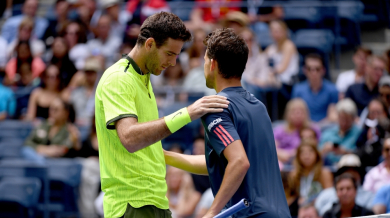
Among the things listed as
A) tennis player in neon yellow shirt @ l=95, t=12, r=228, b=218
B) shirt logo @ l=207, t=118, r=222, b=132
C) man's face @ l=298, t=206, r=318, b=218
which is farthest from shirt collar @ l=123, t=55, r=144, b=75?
man's face @ l=298, t=206, r=318, b=218

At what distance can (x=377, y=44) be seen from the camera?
9.31 meters

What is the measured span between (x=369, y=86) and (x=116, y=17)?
15.1ft

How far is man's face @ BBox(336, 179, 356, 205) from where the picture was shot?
216 inches

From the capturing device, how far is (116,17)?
388 inches

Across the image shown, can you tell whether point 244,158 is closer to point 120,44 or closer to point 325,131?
point 325,131

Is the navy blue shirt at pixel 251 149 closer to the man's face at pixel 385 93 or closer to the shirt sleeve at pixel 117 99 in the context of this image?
the shirt sleeve at pixel 117 99

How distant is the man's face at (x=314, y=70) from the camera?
7641mm

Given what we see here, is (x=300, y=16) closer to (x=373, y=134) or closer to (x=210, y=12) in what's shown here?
(x=210, y=12)

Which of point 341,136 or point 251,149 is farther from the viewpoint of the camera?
point 341,136

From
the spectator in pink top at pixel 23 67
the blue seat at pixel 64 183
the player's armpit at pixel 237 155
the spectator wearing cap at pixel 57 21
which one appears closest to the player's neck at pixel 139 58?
the player's armpit at pixel 237 155

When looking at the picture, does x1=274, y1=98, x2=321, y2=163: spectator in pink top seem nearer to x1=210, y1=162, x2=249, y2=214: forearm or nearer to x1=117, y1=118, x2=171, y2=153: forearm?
x1=117, y1=118, x2=171, y2=153: forearm

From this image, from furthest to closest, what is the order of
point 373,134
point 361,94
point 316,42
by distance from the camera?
point 316,42
point 361,94
point 373,134

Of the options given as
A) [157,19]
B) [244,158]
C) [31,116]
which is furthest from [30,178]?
[244,158]

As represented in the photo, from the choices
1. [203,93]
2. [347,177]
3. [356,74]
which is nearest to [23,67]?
[203,93]
